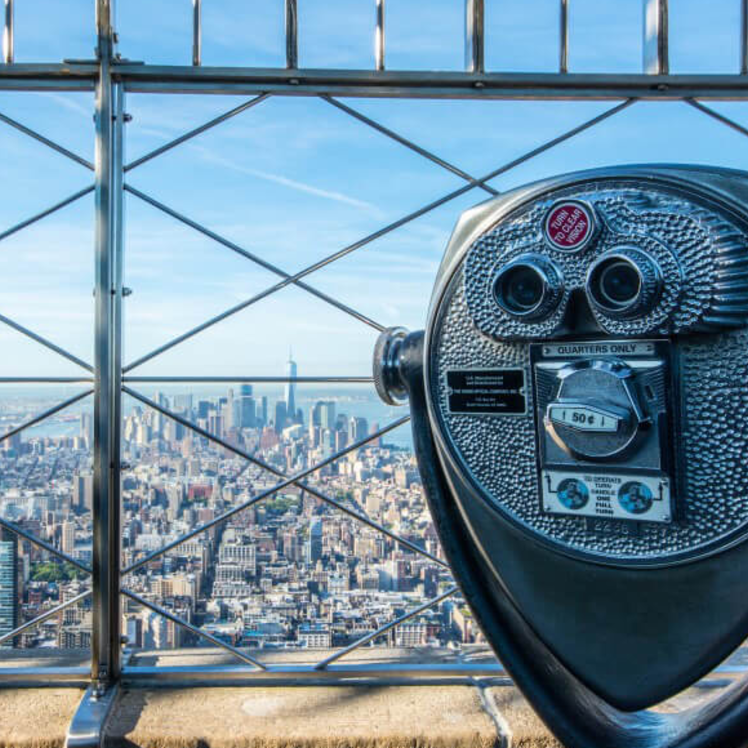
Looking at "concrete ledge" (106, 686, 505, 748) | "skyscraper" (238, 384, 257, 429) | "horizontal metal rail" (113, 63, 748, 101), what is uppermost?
"horizontal metal rail" (113, 63, 748, 101)

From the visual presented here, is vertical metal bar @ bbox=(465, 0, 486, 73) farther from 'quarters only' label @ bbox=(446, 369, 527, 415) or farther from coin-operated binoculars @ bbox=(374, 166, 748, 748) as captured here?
'quarters only' label @ bbox=(446, 369, 527, 415)

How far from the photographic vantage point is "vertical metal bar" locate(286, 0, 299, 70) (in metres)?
1.87

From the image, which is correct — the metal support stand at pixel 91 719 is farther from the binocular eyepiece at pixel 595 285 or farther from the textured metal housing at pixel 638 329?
the binocular eyepiece at pixel 595 285

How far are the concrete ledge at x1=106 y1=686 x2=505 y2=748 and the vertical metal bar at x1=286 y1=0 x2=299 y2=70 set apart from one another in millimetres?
1459

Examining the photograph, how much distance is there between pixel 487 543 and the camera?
1039 millimetres

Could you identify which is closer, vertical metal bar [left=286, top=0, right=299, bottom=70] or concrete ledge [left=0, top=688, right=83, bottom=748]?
concrete ledge [left=0, top=688, right=83, bottom=748]

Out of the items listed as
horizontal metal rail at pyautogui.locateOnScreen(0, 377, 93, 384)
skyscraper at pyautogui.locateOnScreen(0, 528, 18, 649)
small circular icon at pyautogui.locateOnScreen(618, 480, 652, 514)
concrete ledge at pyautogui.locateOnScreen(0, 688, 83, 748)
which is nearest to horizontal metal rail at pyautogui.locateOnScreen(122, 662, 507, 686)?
concrete ledge at pyautogui.locateOnScreen(0, 688, 83, 748)

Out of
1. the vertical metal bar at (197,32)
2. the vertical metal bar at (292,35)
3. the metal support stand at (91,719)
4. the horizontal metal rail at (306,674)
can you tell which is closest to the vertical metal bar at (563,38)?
the vertical metal bar at (292,35)

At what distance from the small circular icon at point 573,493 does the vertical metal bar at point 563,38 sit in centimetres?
128

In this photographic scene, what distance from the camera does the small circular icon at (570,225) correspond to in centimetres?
91

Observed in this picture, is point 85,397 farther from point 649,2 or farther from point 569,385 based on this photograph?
point 649,2

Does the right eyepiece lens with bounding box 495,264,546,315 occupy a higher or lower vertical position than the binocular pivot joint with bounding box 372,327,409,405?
higher

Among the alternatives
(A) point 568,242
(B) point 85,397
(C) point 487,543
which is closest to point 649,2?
(A) point 568,242

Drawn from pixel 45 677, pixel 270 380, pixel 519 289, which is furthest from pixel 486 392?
pixel 45 677
